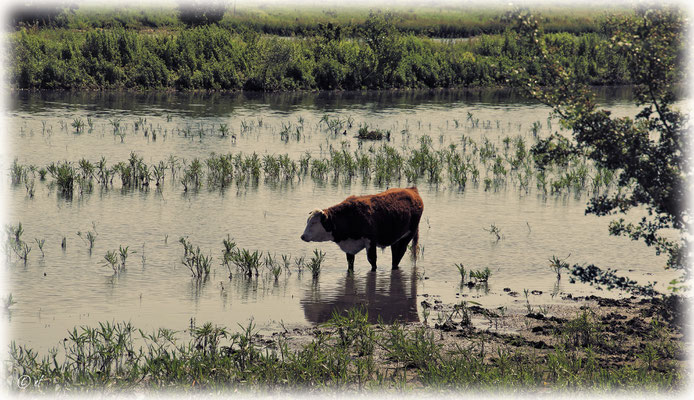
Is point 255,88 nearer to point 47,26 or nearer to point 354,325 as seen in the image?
point 47,26

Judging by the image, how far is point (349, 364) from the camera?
890 cm

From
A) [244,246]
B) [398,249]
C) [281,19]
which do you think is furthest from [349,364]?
[281,19]

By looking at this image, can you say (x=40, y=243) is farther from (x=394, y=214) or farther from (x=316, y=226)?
(x=394, y=214)

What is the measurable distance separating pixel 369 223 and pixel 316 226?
791mm

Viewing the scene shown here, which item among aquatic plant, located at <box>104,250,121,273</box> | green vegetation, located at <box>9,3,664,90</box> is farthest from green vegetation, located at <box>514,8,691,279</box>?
green vegetation, located at <box>9,3,664,90</box>

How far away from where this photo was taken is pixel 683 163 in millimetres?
8547

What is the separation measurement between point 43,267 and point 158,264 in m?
1.64

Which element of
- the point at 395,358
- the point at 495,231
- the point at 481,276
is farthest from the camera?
the point at 495,231

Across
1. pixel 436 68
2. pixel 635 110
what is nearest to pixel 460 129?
pixel 635 110

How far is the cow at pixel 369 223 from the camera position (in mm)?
12586

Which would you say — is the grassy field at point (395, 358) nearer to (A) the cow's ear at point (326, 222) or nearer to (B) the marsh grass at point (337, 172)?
(A) the cow's ear at point (326, 222)

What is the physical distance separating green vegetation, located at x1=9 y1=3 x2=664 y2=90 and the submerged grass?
31389 mm

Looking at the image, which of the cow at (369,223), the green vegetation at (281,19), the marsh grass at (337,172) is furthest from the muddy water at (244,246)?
the green vegetation at (281,19)

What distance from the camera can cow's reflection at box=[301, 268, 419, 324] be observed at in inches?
442
